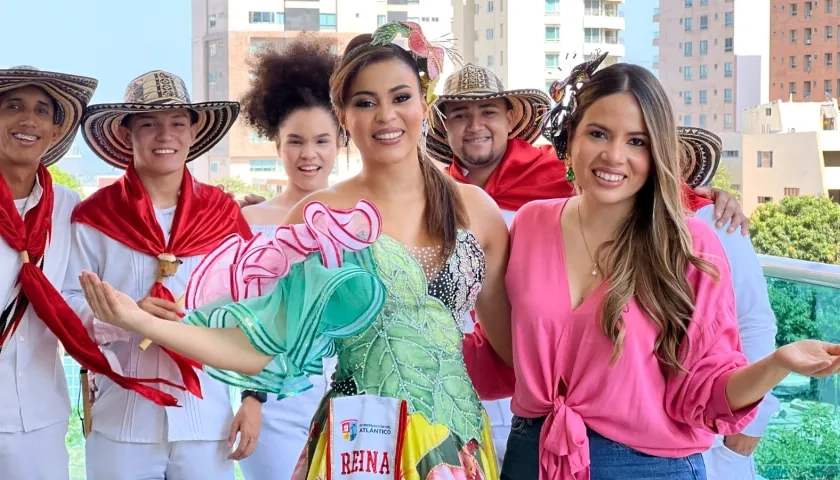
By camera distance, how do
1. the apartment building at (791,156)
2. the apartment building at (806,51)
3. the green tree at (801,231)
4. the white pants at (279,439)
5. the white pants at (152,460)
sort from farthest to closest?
the apartment building at (806,51) < the apartment building at (791,156) < the green tree at (801,231) < the white pants at (279,439) < the white pants at (152,460)

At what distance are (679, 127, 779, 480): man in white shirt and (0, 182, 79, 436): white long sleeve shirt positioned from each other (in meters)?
1.51

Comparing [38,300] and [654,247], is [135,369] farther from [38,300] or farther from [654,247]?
[654,247]

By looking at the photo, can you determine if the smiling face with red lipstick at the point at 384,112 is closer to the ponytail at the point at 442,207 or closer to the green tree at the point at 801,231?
the ponytail at the point at 442,207

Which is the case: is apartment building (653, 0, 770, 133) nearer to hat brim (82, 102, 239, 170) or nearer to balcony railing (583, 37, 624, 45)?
balcony railing (583, 37, 624, 45)

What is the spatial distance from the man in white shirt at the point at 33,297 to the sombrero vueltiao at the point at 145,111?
113 mm

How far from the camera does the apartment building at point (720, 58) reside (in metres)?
35.5

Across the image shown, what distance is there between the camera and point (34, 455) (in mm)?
2330

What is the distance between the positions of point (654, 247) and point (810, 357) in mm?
328

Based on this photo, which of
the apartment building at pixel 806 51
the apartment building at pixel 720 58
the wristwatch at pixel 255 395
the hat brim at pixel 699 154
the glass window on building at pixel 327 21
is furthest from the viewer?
the apartment building at pixel 720 58

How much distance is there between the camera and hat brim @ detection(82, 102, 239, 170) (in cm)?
249

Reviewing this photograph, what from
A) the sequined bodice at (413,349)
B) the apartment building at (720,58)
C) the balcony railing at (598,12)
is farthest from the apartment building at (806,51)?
the sequined bodice at (413,349)

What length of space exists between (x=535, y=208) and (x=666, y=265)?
30 cm

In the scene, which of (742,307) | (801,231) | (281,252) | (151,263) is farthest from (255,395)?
(801,231)

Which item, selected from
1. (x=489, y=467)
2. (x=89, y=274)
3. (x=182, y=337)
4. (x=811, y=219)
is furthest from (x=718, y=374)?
(x=811, y=219)
